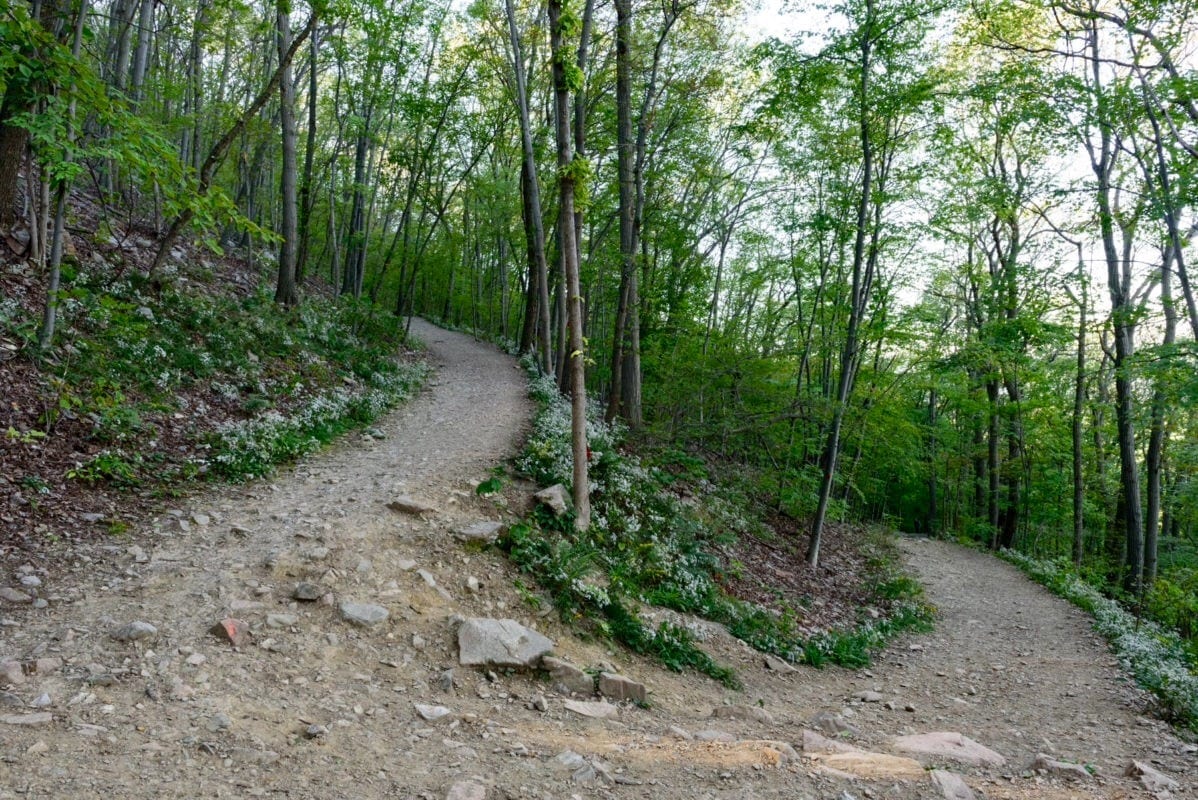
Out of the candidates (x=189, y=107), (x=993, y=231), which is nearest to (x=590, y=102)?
(x=189, y=107)

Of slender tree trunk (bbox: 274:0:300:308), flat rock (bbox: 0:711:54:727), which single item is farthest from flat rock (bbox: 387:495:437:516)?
slender tree trunk (bbox: 274:0:300:308)

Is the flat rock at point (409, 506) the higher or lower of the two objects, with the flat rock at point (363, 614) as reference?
higher

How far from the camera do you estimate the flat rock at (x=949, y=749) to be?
4758mm

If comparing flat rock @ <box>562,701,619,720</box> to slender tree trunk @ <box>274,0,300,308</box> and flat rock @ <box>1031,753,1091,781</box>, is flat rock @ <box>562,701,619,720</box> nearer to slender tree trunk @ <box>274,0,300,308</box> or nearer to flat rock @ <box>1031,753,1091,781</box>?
flat rock @ <box>1031,753,1091,781</box>

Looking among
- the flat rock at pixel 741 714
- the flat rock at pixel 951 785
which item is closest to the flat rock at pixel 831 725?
the flat rock at pixel 741 714

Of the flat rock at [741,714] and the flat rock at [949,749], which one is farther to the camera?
the flat rock at [741,714]

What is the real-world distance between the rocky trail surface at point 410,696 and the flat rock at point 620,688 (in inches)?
1.1

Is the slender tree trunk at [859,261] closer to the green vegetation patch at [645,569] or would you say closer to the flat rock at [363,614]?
the green vegetation patch at [645,569]

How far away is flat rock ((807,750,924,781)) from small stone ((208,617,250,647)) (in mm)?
4015

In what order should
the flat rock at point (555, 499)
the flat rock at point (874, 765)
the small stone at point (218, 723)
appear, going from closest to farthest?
the small stone at point (218, 723), the flat rock at point (874, 765), the flat rock at point (555, 499)

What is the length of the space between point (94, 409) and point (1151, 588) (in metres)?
17.2

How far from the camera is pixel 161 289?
10969 mm

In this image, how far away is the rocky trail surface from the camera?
134 inches

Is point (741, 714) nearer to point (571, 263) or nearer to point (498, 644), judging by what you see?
point (498, 644)
